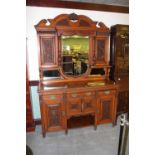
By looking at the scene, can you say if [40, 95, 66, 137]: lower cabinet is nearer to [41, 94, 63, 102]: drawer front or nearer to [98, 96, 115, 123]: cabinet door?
[41, 94, 63, 102]: drawer front

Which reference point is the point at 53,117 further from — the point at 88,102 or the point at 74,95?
the point at 88,102

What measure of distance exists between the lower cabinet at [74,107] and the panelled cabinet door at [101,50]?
67cm

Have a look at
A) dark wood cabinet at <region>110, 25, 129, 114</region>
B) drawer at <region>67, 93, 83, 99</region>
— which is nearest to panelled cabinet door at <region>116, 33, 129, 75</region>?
dark wood cabinet at <region>110, 25, 129, 114</region>

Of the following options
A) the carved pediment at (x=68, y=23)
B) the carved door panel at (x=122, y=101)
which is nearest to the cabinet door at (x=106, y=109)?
the carved door panel at (x=122, y=101)

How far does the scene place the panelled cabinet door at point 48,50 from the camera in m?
2.82

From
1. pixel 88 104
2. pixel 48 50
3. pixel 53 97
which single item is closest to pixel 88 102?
pixel 88 104

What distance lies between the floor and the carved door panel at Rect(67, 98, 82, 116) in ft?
1.35

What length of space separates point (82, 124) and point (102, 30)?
185 cm

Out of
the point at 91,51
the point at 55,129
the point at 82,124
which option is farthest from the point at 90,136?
the point at 91,51

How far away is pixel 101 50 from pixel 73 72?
0.71m

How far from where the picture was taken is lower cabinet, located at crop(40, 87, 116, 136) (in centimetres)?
257

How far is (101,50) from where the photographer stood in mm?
3117

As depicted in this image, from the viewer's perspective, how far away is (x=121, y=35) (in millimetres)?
3080
